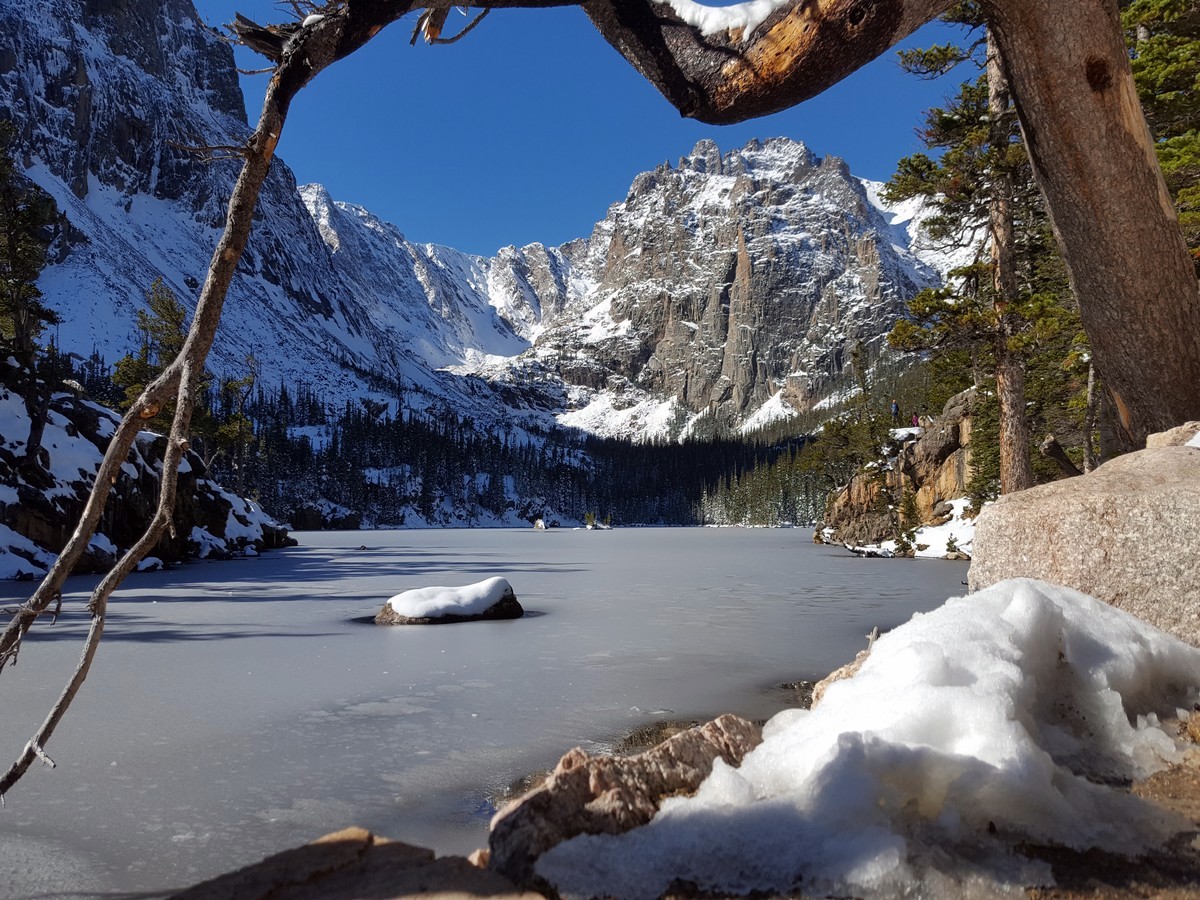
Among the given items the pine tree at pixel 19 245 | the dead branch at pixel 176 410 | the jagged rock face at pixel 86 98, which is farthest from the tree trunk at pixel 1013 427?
the jagged rock face at pixel 86 98

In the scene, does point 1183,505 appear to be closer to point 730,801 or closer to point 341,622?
point 730,801

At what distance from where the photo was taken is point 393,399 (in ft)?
562

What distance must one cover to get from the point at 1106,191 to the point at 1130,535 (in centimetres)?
175

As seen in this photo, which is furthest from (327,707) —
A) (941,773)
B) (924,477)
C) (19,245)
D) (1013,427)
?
(924,477)

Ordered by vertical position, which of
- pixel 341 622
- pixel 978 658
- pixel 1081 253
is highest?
pixel 1081 253

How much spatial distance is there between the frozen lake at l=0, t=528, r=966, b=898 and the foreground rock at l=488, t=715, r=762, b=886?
1308 millimetres

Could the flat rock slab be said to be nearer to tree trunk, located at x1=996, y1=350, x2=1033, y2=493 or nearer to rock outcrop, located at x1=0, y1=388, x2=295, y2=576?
tree trunk, located at x1=996, y1=350, x2=1033, y2=493

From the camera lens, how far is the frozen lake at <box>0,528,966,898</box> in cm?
323

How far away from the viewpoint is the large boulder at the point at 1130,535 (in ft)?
10.8

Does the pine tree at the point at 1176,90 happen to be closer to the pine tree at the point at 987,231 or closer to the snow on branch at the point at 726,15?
the pine tree at the point at 987,231

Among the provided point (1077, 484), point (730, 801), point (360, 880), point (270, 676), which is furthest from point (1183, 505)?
point (270, 676)

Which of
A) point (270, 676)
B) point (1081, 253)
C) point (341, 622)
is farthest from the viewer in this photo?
point (341, 622)

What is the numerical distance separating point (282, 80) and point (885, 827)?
8.32 feet

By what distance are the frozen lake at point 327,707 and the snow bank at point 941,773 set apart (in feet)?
5.48
